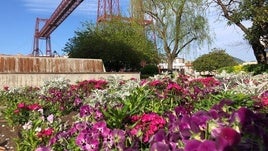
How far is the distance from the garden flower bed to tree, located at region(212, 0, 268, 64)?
9635 mm

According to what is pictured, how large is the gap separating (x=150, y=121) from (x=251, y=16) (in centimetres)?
1663

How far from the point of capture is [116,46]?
28703mm

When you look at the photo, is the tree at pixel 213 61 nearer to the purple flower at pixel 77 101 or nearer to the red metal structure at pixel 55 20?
the red metal structure at pixel 55 20

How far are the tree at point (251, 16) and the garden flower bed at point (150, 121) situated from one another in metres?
9.64

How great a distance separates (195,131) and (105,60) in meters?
27.4

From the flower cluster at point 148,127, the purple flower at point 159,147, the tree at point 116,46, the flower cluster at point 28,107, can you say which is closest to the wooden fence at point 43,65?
the tree at point 116,46

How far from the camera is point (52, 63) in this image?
21.0 m

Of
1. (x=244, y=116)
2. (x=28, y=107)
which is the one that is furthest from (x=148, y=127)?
(x=28, y=107)

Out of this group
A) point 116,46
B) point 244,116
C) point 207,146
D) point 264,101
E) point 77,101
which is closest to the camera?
point 207,146

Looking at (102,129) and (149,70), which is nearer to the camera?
(102,129)

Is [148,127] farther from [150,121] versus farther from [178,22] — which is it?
[178,22]

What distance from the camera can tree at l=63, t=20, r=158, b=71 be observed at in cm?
2866

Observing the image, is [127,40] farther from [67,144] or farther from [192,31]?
[67,144]

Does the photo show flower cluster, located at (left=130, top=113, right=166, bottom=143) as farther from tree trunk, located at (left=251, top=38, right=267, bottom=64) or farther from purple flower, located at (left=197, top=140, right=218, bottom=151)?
tree trunk, located at (left=251, top=38, right=267, bottom=64)
